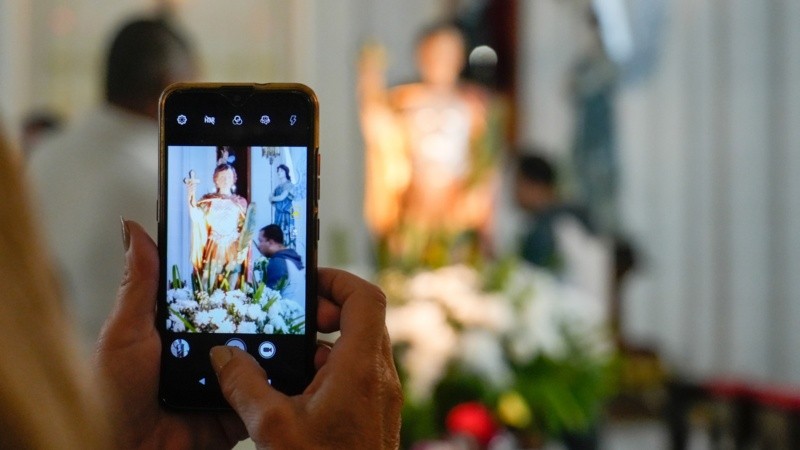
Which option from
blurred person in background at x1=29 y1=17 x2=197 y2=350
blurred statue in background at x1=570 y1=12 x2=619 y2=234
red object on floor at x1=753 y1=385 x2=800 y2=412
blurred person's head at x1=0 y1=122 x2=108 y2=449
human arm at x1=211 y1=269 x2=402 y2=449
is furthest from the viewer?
blurred statue in background at x1=570 y1=12 x2=619 y2=234

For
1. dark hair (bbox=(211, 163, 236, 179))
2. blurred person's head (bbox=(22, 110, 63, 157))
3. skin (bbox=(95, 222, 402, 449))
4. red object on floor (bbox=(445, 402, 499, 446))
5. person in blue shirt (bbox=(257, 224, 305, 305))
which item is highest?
dark hair (bbox=(211, 163, 236, 179))

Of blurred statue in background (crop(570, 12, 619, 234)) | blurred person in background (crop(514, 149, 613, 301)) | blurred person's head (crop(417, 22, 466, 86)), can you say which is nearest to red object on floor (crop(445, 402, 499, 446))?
blurred person in background (crop(514, 149, 613, 301))

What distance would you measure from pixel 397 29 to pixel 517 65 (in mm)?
537

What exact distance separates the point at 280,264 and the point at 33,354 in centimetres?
40

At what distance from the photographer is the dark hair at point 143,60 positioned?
1812mm

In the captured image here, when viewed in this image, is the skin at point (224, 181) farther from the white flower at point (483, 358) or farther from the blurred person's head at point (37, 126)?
the blurred person's head at point (37, 126)

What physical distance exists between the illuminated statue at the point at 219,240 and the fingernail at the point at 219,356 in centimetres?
6

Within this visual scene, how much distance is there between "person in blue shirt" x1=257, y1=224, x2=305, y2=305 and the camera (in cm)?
74

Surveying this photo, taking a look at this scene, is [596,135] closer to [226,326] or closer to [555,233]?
[555,233]

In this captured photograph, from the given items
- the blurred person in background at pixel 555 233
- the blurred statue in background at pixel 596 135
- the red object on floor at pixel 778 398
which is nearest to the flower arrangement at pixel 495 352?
the blurred person in background at pixel 555 233

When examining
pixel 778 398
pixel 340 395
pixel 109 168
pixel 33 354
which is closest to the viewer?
pixel 33 354

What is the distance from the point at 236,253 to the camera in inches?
28.9

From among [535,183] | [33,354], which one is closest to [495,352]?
[33,354]

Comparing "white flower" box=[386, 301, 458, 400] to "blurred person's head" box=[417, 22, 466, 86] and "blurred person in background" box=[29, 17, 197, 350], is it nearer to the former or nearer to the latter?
"blurred person in background" box=[29, 17, 197, 350]
